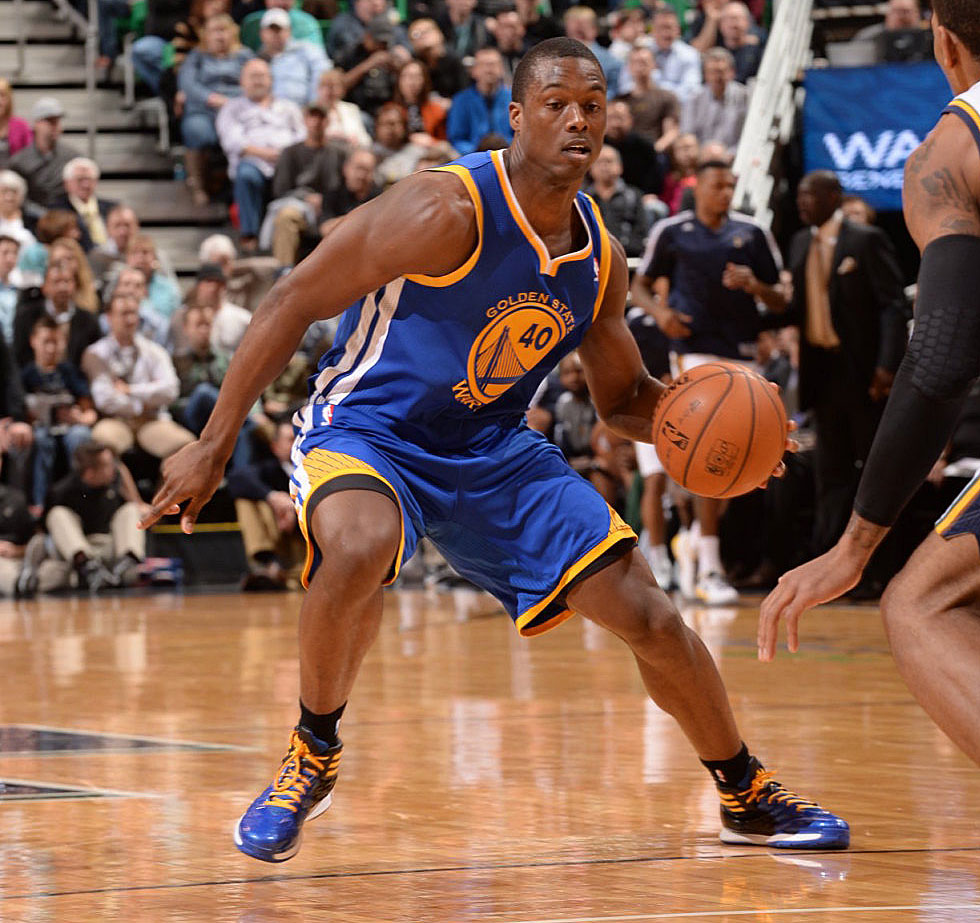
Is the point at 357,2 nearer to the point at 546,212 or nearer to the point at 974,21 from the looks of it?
the point at 546,212

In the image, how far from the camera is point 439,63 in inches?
592

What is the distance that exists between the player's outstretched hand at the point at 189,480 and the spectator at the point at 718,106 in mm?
10979

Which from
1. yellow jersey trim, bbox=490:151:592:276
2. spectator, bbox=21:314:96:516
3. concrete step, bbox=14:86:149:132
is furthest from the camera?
concrete step, bbox=14:86:149:132

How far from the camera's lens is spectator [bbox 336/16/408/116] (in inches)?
583

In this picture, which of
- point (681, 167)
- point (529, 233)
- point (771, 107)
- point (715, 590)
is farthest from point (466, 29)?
point (529, 233)

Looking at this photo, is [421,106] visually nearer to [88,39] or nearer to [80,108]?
[88,39]

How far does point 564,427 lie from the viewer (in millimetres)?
11875

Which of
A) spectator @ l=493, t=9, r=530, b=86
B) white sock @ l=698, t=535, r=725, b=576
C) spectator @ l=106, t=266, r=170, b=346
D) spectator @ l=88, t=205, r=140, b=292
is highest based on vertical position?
spectator @ l=493, t=9, r=530, b=86

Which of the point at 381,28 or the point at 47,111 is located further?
the point at 381,28

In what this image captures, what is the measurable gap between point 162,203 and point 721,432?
11957mm

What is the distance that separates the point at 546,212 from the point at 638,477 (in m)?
7.50

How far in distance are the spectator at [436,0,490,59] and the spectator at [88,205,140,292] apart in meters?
3.61

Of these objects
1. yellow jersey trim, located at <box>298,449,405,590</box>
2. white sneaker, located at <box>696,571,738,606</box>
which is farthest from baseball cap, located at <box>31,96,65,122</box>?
yellow jersey trim, located at <box>298,449,405,590</box>

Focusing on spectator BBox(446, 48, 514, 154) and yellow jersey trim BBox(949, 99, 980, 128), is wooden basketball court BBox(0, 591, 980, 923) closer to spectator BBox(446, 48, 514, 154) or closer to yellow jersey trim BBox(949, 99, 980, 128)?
yellow jersey trim BBox(949, 99, 980, 128)
